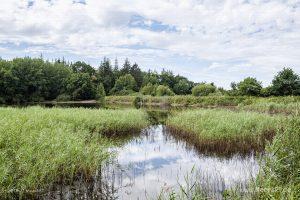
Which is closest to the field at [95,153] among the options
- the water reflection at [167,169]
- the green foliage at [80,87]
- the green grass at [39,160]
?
the green grass at [39,160]

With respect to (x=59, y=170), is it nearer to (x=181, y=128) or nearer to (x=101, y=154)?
(x=101, y=154)

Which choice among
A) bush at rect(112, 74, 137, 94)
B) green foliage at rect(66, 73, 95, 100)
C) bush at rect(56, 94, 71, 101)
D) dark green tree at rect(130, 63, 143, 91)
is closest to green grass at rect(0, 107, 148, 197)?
bush at rect(56, 94, 71, 101)

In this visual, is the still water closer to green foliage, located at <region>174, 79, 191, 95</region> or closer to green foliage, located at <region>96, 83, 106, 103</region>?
green foliage, located at <region>96, 83, 106, 103</region>

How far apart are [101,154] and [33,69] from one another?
7166 centimetres

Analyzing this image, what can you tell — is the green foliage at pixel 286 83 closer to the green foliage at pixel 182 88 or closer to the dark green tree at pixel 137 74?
the green foliage at pixel 182 88

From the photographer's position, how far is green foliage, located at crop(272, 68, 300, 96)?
144ft

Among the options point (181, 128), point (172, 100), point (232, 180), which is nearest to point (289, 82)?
point (172, 100)

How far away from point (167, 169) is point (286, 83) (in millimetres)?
37362

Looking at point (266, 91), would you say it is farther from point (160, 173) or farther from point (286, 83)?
point (160, 173)

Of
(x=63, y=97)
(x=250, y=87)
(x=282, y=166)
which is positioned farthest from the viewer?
(x=63, y=97)

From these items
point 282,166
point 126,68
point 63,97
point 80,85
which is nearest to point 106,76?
point 126,68

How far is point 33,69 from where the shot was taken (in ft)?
250

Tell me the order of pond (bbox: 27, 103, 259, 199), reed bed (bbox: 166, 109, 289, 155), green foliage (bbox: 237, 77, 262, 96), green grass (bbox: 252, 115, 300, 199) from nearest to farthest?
green grass (bbox: 252, 115, 300, 199), pond (bbox: 27, 103, 259, 199), reed bed (bbox: 166, 109, 289, 155), green foliage (bbox: 237, 77, 262, 96)

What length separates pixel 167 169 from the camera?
11.8 meters
